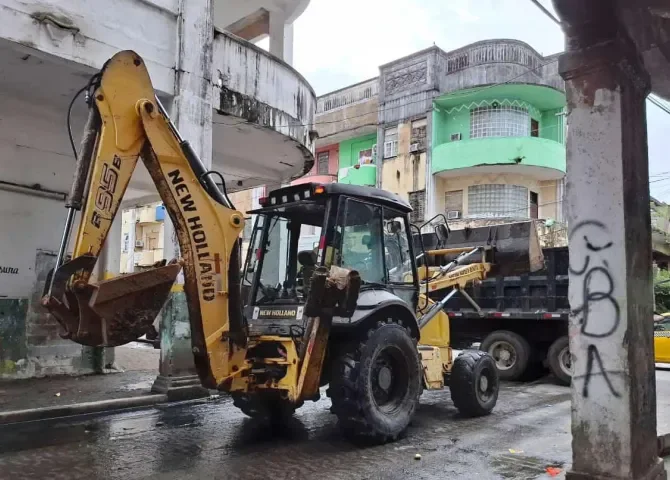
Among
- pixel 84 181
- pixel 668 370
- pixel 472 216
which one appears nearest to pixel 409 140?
pixel 472 216

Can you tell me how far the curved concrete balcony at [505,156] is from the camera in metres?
22.0

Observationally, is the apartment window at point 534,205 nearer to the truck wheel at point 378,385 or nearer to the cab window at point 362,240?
the cab window at point 362,240

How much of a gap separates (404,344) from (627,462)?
116 inches

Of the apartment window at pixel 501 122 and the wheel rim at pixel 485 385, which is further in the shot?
the apartment window at pixel 501 122

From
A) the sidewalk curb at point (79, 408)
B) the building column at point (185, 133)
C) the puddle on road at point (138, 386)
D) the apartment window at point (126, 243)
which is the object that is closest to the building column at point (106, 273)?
the puddle on road at point (138, 386)

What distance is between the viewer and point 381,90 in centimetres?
2591

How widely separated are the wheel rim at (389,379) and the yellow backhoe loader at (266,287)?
0.02 metres

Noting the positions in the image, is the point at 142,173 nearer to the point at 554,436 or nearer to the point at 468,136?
the point at 554,436

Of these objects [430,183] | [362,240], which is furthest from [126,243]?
[362,240]

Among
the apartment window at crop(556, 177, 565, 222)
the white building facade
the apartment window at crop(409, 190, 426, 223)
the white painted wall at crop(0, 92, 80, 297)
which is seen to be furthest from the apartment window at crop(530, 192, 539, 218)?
the white painted wall at crop(0, 92, 80, 297)

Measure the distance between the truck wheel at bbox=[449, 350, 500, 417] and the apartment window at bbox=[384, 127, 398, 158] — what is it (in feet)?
58.9

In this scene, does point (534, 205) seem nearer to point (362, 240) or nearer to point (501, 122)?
point (501, 122)

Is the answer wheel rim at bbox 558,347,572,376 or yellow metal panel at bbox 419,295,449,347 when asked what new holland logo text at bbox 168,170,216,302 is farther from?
wheel rim at bbox 558,347,572,376

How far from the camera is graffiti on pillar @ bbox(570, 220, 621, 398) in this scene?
14.1 ft
